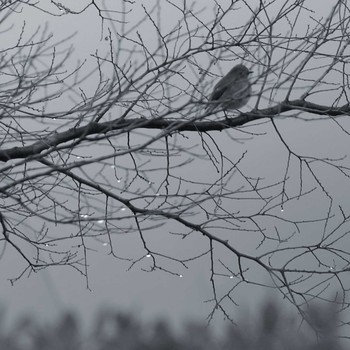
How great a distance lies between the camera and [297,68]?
4.18 metres

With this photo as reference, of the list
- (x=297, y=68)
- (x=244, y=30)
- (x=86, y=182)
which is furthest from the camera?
(x=86, y=182)

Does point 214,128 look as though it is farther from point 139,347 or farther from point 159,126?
point 139,347

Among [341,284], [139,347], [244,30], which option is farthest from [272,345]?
[244,30]

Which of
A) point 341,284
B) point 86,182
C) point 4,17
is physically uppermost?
point 4,17

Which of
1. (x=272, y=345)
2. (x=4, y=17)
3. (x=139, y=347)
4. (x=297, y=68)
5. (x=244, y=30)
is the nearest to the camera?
(x=297, y=68)

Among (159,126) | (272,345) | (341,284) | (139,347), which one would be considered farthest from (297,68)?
(139,347)

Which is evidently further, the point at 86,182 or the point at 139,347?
the point at 139,347

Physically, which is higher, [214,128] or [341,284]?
[214,128]

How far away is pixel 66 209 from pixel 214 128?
4.34ft

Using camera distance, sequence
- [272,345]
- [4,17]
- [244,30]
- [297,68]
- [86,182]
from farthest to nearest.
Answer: [272,345] < [86,182] < [244,30] < [4,17] < [297,68]

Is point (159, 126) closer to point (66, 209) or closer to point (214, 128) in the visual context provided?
point (214, 128)

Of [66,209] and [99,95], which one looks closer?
[99,95]

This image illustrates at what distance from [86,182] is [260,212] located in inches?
56.7

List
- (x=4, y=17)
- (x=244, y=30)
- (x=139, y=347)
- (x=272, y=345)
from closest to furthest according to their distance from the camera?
(x=4, y=17) → (x=244, y=30) → (x=272, y=345) → (x=139, y=347)
